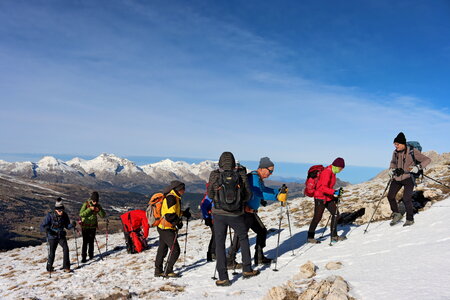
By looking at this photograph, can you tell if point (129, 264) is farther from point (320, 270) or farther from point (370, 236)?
point (370, 236)

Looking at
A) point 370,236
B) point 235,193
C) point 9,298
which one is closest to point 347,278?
point 235,193

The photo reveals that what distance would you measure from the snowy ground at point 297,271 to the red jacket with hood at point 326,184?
1.79 m

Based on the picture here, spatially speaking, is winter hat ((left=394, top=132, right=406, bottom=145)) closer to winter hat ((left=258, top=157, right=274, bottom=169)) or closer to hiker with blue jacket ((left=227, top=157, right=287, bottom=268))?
hiker with blue jacket ((left=227, top=157, right=287, bottom=268))

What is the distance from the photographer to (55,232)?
13.4 m

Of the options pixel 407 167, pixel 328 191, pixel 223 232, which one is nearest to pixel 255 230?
pixel 223 232

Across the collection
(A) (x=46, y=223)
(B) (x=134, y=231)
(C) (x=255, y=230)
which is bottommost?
(B) (x=134, y=231)

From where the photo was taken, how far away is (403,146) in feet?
34.8

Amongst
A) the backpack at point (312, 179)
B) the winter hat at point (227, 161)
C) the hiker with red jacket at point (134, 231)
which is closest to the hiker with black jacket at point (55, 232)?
the hiker with red jacket at point (134, 231)

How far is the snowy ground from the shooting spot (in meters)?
6.17

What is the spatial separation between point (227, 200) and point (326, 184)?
4654 millimetres

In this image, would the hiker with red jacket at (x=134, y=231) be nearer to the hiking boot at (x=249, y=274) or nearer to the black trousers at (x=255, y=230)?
the black trousers at (x=255, y=230)

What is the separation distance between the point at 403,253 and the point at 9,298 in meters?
12.8

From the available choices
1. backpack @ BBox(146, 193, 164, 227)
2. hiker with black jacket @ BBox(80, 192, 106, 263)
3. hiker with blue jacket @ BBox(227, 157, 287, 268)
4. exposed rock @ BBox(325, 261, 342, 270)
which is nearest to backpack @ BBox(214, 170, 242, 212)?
hiker with blue jacket @ BBox(227, 157, 287, 268)

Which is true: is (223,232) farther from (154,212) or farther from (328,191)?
(328,191)
